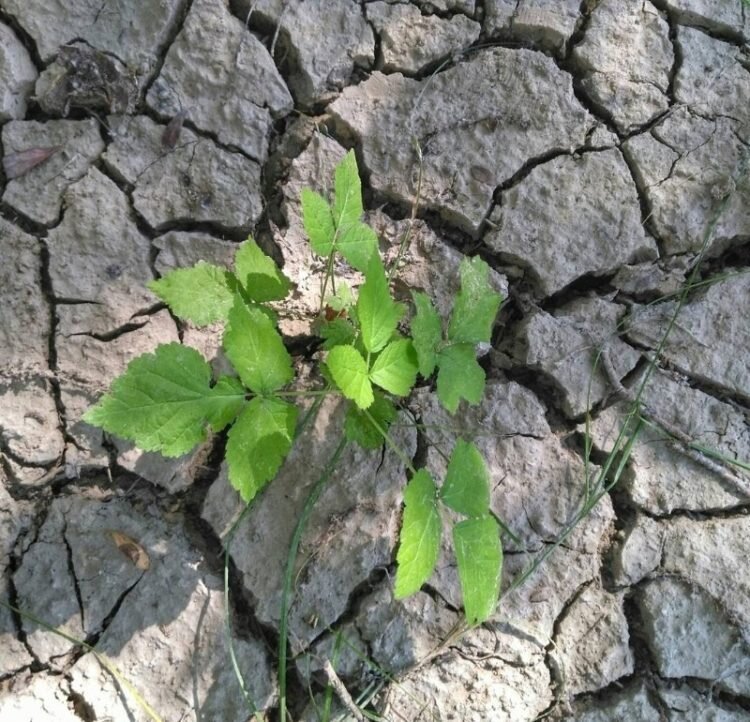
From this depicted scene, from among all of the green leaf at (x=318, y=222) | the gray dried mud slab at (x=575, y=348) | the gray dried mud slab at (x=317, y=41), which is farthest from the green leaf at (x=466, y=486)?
the gray dried mud slab at (x=317, y=41)

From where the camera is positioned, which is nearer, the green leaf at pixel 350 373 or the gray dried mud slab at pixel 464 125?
the green leaf at pixel 350 373

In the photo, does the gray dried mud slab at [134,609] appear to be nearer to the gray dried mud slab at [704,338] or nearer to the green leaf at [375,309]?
the green leaf at [375,309]

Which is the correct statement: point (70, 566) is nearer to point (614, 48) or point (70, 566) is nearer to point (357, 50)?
point (357, 50)

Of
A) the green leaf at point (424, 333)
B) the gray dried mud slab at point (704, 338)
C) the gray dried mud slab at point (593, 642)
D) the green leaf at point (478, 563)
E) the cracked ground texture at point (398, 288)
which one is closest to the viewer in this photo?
the green leaf at point (478, 563)

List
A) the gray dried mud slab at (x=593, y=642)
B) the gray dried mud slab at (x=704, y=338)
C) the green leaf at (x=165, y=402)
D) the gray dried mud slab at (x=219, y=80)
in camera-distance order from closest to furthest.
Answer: the green leaf at (x=165, y=402) → the gray dried mud slab at (x=593, y=642) → the gray dried mud slab at (x=219, y=80) → the gray dried mud slab at (x=704, y=338)

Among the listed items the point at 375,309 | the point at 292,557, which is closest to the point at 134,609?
the point at 292,557

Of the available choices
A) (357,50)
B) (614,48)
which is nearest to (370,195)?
(357,50)

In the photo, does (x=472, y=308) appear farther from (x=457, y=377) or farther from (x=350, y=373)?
(x=350, y=373)
